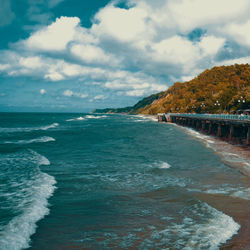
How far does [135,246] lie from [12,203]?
6.20 metres

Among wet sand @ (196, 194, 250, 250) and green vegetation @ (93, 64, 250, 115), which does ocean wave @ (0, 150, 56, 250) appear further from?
green vegetation @ (93, 64, 250, 115)

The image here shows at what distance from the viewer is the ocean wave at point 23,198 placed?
25.2 ft

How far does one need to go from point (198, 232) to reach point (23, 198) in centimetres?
756

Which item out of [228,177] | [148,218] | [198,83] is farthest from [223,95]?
[148,218]

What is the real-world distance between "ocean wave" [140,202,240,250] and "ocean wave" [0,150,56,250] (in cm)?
383

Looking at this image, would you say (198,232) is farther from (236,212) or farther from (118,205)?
(118,205)

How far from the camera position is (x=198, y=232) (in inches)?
306

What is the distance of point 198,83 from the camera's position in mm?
150250

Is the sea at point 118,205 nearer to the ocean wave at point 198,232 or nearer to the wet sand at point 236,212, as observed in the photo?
the ocean wave at point 198,232

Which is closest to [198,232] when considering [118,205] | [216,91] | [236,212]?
[236,212]

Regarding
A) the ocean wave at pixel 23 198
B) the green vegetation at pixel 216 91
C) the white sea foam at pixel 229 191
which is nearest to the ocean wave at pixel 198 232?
the white sea foam at pixel 229 191

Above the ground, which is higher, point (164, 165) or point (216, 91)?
point (216, 91)

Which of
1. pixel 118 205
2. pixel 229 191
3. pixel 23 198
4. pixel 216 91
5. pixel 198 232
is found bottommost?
pixel 23 198

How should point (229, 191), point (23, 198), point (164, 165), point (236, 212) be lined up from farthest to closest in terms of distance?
point (164, 165), point (229, 191), point (23, 198), point (236, 212)
